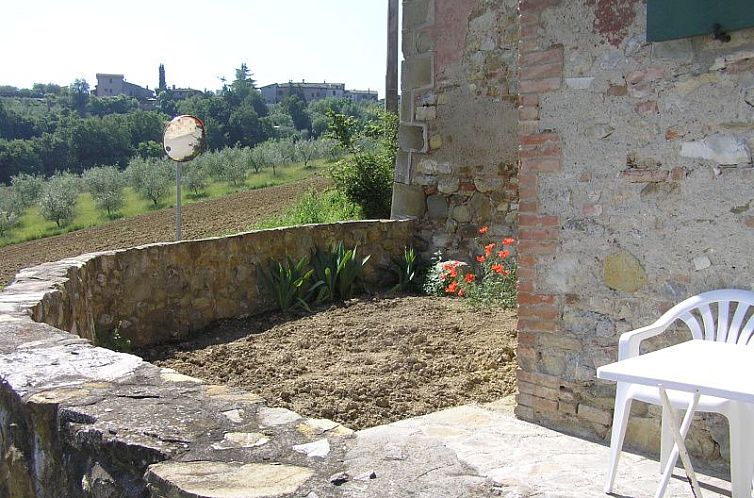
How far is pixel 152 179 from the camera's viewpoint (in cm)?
2180

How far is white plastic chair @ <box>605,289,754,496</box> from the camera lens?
2605mm

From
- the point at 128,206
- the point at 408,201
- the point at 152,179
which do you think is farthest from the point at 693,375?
the point at 152,179

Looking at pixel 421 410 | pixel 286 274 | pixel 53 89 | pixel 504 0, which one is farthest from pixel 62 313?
pixel 53 89

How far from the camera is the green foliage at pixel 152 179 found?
2152 cm

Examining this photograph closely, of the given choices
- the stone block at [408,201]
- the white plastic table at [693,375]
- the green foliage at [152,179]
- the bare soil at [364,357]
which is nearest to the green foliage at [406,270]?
the stone block at [408,201]

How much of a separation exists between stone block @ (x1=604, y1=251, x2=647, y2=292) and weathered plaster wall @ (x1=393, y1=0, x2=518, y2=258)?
12.6ft

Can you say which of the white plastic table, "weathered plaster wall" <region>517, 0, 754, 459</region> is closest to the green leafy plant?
"weathered plaster wall" <region>517, 0, 754, 459</region>

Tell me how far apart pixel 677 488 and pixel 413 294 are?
464cm

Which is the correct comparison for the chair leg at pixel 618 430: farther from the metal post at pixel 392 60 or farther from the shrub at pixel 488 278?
the metal post at pixel 392 60

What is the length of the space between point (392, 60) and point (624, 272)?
8.50m

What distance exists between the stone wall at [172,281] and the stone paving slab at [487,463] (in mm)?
2456

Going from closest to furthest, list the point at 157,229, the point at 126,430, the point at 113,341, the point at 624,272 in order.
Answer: the point at 126,430
the point at 624,272
the point at 113,341
the point at 157,229

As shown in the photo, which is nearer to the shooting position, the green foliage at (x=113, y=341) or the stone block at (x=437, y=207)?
Answer: the green foliage at (x=113, y=341)

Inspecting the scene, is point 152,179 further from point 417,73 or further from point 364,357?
point 364,357
